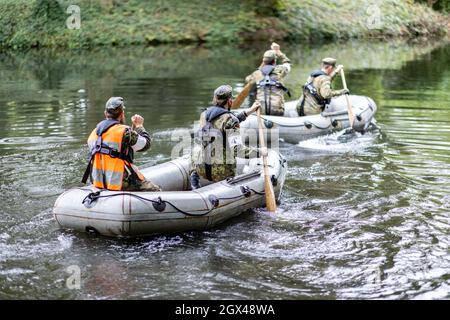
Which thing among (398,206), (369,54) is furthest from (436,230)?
(369,54)

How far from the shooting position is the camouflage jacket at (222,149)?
829 cm

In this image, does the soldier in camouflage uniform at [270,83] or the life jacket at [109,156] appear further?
the soldier in camouflage uniform at [270,83]

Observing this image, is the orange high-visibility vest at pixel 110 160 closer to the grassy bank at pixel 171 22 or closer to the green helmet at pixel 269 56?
the green helmet at pixel 269 56

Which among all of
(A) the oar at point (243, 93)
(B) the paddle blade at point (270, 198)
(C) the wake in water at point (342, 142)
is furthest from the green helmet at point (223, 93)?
(C) the wake in water at point (342, 142)

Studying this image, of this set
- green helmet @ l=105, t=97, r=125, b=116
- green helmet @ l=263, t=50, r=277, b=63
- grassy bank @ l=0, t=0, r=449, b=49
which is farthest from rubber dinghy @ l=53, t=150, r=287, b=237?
grassy bank @ l=0, t=0, r=449, b=49

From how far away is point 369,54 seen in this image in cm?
2705

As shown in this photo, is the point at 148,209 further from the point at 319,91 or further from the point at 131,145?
the point at 319,91

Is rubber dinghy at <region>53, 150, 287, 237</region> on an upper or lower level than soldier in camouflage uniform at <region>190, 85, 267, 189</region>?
lower

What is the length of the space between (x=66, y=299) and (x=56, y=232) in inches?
69.8

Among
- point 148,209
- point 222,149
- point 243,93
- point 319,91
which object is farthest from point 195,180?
point 319,91

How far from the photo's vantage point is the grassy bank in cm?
2933

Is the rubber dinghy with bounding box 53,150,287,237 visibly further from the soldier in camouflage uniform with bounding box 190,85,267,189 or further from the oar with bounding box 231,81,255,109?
the oar with bounding box 231,81,255,109

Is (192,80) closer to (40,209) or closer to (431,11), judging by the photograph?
(40,209)

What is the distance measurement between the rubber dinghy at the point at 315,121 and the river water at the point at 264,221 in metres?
0.21
